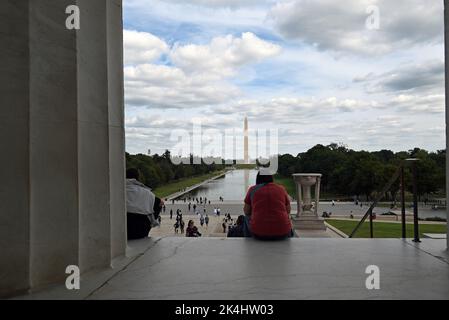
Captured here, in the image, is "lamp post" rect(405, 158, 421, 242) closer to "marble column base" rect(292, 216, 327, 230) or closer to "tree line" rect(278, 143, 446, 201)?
"marble column base" rect(292, 216, 327, 230)

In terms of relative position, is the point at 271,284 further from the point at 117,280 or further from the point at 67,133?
the point at 67,133

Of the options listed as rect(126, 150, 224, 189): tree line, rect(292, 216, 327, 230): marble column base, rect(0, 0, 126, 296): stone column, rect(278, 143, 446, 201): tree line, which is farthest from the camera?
rect(126, 150, 224, 189): tree line

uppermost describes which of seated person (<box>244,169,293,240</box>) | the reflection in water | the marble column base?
seated person (<box>244,169,293,240</box>)

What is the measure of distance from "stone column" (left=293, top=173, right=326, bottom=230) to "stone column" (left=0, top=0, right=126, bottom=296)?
71.9 ft

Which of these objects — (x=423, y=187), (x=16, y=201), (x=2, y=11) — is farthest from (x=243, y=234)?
(x=423, y=187)

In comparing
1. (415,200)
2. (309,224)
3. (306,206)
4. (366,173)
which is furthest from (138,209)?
(366,173)

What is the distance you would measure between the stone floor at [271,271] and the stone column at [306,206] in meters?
19.2

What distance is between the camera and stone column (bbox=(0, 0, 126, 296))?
4.43 m

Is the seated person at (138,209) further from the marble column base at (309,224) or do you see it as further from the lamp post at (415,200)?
the marble column base at (309,224)

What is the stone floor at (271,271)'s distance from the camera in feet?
14.6

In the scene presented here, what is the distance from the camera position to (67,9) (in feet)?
15.8

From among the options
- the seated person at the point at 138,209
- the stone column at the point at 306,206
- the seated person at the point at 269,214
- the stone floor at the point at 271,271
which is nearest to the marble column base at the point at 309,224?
the stone column at the point at 306,206

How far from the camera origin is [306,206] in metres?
27.5

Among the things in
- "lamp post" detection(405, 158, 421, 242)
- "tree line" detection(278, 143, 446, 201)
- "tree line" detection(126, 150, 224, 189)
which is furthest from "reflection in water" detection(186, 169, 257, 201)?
"lamp post" detection(405, 158, 421, 242)
